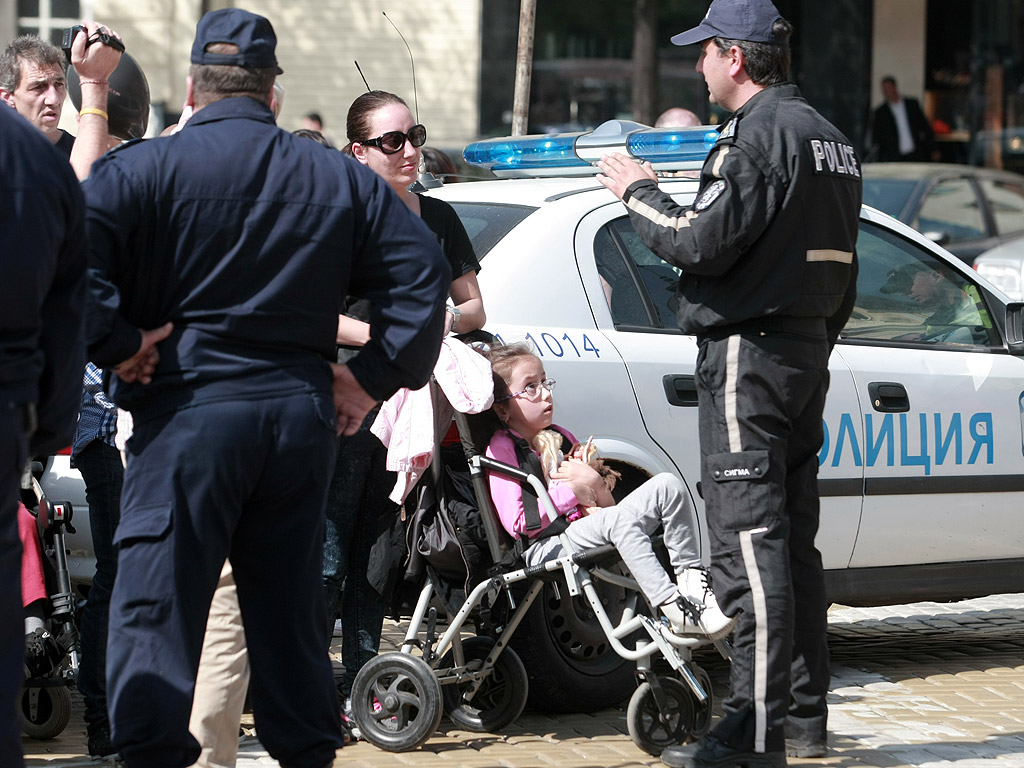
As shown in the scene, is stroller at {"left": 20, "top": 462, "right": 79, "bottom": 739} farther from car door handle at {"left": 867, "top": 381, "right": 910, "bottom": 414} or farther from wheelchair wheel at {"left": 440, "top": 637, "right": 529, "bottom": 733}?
car door handle at {"left": 867, "top": 381, "right": 910, "bottom": 414}

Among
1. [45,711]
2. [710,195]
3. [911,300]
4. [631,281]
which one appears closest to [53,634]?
[45,711]

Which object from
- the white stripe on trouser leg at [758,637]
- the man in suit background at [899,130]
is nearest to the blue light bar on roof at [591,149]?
the white stripe on trouser leg at [758,637]

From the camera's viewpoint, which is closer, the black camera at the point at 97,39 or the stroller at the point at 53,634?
the black camera at the point at 97,39

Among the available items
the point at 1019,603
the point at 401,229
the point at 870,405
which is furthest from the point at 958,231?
the point at 401,229

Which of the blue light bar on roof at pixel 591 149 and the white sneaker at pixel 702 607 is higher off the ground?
the blue light bar on roof at pixel 591 149

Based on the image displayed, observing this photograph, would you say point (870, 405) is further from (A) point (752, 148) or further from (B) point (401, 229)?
(B) point (401, 229)

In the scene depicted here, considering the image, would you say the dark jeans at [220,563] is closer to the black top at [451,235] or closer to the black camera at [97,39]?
the black camera at [97,39]

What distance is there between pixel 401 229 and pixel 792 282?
1.31 metres

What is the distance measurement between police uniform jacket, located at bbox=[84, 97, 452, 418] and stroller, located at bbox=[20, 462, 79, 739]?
1.44m

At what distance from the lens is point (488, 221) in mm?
5348

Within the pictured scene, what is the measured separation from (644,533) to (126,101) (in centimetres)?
208

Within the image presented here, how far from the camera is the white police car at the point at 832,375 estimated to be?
507cm

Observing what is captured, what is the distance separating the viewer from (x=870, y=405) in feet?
18.0

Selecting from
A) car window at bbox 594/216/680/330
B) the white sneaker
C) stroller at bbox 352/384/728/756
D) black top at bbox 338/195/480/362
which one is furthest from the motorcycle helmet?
the white sneaker
